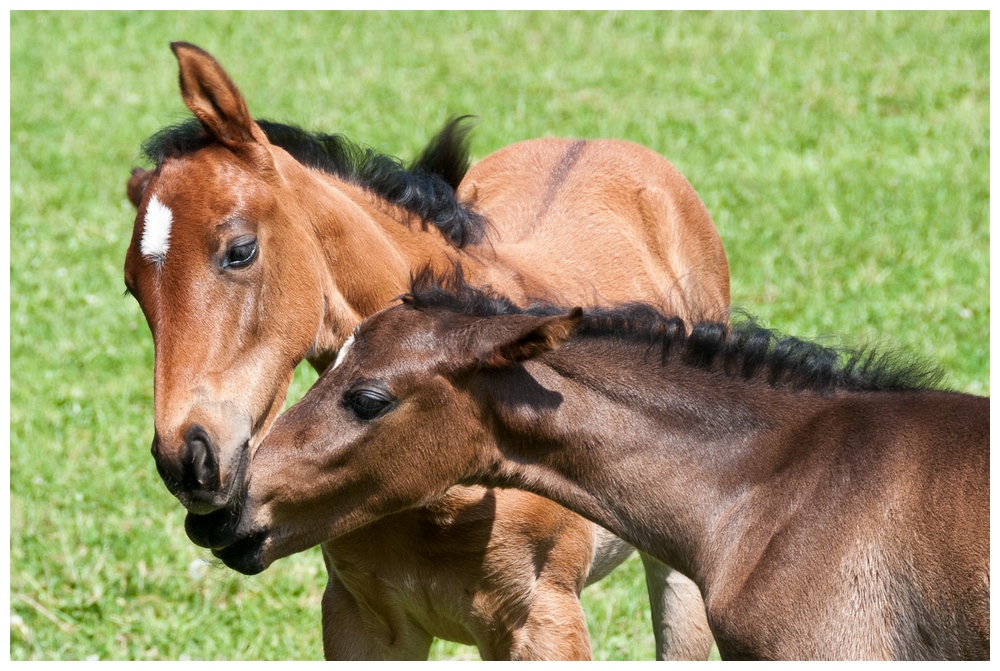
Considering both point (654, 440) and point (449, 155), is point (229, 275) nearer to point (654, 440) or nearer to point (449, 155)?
point (654, 440)

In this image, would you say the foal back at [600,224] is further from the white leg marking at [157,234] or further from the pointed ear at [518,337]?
the white leg marking at [157,234]

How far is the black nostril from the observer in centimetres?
311

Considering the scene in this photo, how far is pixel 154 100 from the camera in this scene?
1209cm

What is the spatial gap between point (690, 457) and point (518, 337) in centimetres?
62

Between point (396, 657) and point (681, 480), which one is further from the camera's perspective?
point (396, 657)

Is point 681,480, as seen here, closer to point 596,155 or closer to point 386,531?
point 386,531

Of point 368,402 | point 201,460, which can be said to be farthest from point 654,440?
point 201,460

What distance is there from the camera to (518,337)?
315 centimetres

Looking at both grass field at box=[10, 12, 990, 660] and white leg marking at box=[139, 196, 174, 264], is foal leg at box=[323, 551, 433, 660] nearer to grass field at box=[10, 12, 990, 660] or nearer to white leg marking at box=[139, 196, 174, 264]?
grass field at box=[10, 12, 990, 660]

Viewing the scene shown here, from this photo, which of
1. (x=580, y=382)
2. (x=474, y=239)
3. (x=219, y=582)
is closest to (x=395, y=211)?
(x=474, y=239)

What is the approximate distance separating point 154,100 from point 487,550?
9.42 m

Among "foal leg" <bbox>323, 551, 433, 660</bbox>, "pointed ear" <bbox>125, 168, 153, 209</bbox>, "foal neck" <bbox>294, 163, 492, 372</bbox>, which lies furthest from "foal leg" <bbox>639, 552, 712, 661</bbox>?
"pointed ear" <bbox>125, 168, 153, 209</bbox>

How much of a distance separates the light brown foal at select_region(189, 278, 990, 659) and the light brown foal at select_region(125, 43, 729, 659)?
18 centimetres

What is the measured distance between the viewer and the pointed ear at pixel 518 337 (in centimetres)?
312
